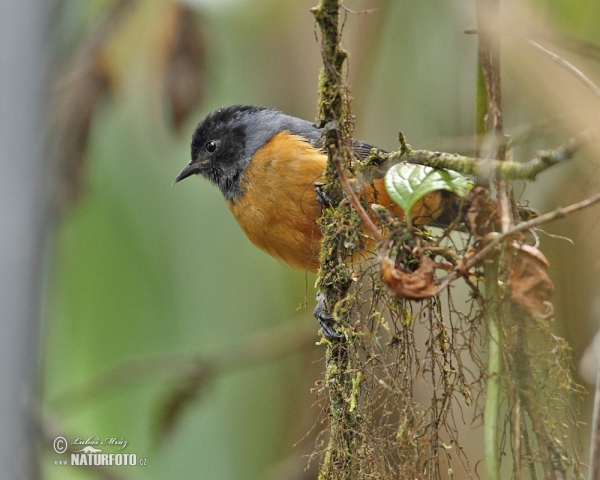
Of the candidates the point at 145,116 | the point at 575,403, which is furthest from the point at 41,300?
the point at 145,116

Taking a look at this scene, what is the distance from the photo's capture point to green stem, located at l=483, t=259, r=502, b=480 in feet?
5.58

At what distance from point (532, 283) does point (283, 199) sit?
2106 mm

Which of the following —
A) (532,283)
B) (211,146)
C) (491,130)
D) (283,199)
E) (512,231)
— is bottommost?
(532,283)

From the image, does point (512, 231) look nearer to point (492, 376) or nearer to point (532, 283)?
point (532, 283)

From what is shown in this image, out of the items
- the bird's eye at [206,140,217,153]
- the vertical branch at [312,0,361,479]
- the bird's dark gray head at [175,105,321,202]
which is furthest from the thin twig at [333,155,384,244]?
the bird's eye at [206,140,217,153]

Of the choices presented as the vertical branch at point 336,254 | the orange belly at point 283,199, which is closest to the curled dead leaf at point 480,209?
the vertical branch at point 336,254

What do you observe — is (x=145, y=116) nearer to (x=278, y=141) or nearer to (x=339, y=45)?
(x=278, y=141)

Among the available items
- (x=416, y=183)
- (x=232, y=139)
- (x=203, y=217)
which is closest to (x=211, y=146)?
(x=232, y=139)

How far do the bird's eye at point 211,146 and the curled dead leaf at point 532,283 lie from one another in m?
3.04

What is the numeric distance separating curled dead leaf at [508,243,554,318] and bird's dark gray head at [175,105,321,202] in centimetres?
243

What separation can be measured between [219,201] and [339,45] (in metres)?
3.29

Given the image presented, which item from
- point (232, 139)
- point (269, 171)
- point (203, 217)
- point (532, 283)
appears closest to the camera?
point (532, 283)

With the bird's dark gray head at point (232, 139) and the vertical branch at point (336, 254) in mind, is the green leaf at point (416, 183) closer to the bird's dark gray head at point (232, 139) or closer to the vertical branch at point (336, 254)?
the vertical branch at point (336, 254)

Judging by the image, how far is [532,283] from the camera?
6.10 ft
